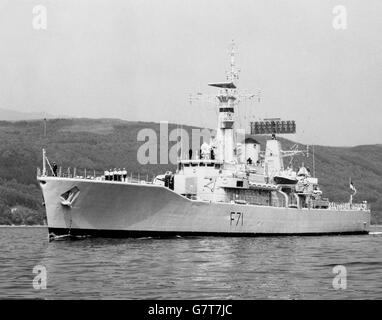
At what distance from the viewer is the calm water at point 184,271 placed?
21844 millimetres

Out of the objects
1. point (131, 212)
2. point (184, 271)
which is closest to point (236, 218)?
point (131, 212)

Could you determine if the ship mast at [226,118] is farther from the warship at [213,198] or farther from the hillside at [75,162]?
the hillside at [75,162]

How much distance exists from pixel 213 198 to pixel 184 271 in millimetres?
22160

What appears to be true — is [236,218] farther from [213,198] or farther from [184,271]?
[184,271]

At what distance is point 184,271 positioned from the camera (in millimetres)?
27406

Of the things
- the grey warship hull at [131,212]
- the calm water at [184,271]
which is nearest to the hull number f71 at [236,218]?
the grey warship hull at [131,212]

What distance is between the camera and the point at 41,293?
2162cm

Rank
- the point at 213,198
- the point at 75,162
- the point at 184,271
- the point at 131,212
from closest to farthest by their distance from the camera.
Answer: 1. the point at 184,271
2. the point at 131,212
3. the point at 213,198
4. the point at 75,162

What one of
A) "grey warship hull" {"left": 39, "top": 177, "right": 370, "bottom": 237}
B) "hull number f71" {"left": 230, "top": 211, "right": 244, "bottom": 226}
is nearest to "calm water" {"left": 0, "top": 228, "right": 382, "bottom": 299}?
"grey warship hull" {"left": 39, "top": 177, "right": 370, "bottom": 237}

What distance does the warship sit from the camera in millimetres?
41812

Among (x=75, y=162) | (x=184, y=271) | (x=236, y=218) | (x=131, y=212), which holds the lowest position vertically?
(x=184, y=271)

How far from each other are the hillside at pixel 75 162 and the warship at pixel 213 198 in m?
55.9

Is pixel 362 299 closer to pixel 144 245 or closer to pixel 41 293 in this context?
pixel 41 293

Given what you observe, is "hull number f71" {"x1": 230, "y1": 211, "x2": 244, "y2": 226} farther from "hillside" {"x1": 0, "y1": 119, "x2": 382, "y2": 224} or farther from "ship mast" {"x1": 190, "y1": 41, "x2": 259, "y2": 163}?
"hillside" {"x1": 0, "y1": 119, "x2": 382, "y2": 224}
